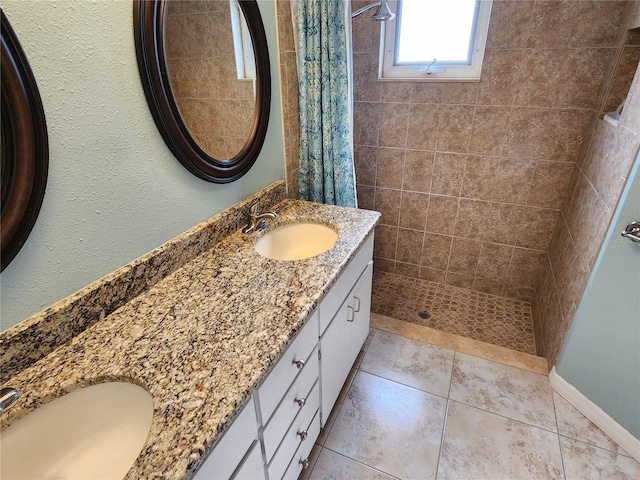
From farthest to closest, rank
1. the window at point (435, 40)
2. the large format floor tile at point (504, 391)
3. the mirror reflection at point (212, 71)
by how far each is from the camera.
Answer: the window at point (435, 40), the large format floor tile at point (504, 391), the mirror reflection at point (212, 71)

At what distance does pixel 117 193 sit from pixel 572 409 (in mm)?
2004

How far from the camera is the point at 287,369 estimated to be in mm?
970

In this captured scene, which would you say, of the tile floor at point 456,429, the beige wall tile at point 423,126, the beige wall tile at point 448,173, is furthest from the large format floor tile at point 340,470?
the beige wall tile at point 423,126

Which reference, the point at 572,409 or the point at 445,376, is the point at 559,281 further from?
the point at 445,376

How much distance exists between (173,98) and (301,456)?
1.25 metres

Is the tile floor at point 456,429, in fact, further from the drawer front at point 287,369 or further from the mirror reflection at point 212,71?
the mirror reflection at point 212,71

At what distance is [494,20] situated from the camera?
1.78m

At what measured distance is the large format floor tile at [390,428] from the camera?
1385 millimetres

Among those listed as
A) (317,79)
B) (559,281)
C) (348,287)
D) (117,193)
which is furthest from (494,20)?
(117,193)

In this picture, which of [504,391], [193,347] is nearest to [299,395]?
[193,347]

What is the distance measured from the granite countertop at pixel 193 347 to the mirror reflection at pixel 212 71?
46cm

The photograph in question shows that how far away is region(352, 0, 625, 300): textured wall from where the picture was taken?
1.72 m

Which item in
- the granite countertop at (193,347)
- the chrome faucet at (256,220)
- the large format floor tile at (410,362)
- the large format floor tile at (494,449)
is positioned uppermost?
the chrome faucet at (256,220)

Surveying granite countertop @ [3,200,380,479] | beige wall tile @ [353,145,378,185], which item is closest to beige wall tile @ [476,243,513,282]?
beige wall tile @ [353,145,378,185]
